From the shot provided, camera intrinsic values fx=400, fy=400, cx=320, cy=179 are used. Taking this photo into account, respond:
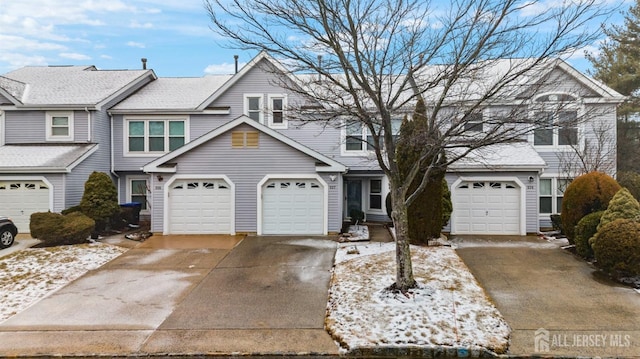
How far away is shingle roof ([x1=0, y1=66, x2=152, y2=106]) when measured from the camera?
57.2 feet

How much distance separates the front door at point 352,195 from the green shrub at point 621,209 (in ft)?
31.6

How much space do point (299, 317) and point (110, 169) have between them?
1417 centimetres

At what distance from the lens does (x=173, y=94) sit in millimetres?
19281

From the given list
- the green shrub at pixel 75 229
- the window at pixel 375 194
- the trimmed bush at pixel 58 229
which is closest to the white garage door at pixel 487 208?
the window at pixel 375 194

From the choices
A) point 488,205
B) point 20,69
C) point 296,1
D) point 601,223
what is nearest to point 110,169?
point 20,69

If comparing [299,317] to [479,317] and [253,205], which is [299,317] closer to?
[479,317]

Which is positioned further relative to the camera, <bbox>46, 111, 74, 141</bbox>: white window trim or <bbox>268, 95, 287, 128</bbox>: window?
<bbox>268, 95, 287, 128</bbox>: window

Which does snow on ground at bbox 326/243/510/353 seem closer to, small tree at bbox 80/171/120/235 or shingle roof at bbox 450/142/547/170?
shingle roof at bbox 450/142/547/170

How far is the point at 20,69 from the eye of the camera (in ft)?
69.6

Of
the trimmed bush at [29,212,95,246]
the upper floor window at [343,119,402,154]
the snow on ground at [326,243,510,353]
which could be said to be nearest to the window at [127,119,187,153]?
the trimmed bush at [29,212,95,246]

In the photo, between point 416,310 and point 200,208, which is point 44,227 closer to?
point 200,208

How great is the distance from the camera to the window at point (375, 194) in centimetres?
1798

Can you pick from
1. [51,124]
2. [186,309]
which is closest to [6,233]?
[51,124]

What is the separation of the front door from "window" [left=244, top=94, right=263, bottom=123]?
4.95 metres
